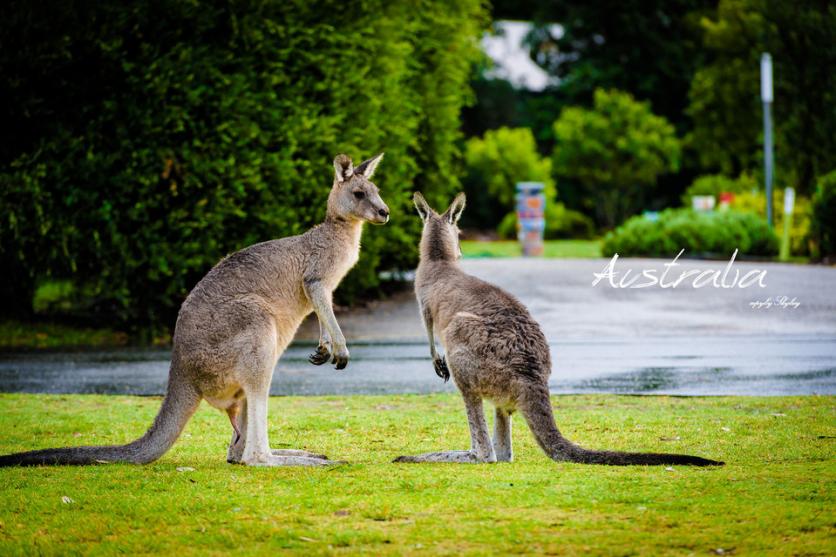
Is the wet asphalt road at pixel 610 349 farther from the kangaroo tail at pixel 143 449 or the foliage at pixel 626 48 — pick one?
the foliage at pixel 626 48

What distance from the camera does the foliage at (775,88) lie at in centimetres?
3052

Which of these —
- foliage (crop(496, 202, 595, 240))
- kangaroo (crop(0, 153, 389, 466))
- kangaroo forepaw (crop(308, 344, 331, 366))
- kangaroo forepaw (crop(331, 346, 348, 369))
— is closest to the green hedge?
kangaroo (crop(0, 153, 389, 466))

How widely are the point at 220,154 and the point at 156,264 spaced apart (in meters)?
1.60

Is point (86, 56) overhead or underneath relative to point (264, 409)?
overhead

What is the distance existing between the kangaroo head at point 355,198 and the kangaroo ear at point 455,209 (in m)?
0.47

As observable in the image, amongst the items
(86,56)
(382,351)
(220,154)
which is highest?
(86,56)

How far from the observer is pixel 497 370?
22.2 feet

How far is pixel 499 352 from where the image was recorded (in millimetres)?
6859

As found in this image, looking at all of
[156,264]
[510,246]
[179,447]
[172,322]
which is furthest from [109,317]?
[510,246]

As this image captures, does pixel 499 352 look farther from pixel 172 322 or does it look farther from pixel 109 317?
pixel 109 317

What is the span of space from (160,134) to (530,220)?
16753 mm

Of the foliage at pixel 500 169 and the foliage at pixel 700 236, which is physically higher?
the foliage at pixel 500 169

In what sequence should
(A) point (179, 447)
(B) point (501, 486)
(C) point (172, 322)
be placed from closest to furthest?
(B) point (501, 486)
(A) point (179, 447)
(C) point (172, 322)

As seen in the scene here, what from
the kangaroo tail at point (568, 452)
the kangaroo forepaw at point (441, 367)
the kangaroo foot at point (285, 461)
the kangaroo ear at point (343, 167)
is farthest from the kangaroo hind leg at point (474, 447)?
the kangaroo ear at point (343, 167)
